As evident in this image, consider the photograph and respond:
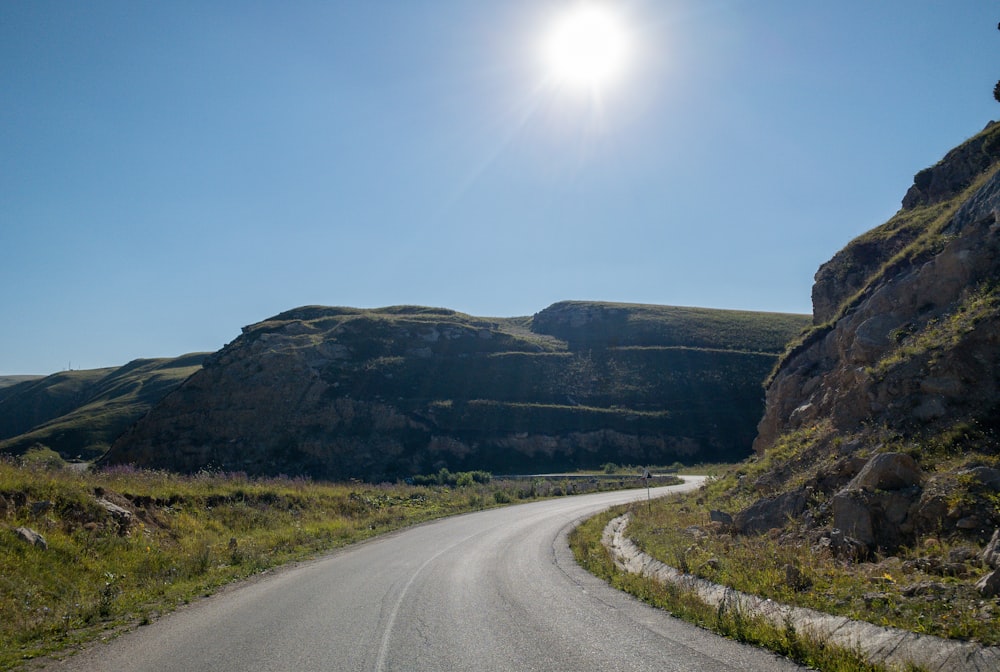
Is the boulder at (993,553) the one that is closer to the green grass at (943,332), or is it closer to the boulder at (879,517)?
the boulder at (879,517)

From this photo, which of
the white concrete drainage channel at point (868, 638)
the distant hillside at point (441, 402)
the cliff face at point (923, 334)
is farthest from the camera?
the distant hillside at point (441, 402)

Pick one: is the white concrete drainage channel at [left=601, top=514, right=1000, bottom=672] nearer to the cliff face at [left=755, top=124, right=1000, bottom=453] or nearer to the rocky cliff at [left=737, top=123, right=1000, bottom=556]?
the rocky cliff at [left=737, top=123, right=1000, bottom=556]

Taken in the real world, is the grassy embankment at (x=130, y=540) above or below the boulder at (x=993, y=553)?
below

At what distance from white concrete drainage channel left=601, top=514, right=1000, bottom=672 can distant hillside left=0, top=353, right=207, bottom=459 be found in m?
77.1

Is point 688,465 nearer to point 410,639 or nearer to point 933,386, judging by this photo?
point 933,386

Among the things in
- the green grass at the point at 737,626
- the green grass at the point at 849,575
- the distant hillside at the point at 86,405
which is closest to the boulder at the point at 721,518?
the green grass at the point at 849,575

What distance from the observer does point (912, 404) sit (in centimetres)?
1194

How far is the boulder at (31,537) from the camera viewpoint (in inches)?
447

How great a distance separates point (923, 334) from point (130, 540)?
18739 mm

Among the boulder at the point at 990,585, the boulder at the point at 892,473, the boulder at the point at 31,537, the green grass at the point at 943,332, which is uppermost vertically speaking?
the green grass at the point at 943,332

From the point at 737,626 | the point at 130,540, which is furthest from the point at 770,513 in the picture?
the point at 130,540

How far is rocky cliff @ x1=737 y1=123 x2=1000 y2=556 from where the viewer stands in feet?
31.1

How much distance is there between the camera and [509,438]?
64000 millimetres

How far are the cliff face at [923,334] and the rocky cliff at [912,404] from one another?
32 mm
